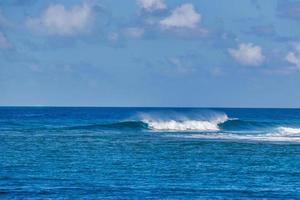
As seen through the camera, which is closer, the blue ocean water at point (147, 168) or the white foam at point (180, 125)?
the blue ocean water at point (147, 168)

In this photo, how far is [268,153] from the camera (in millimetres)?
48281

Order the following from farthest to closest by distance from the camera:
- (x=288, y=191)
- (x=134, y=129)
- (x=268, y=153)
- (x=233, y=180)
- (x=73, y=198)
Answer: (x=134, y=129) < (x=268, y=153) < (x=233, y=180) < (x=288, y=191) < (x=73, y=198)

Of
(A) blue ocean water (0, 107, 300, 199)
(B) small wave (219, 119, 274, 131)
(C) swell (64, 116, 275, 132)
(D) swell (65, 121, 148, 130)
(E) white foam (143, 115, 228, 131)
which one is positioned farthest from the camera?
(B) small wave (219, 119, 274, 131)

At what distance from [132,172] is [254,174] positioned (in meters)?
6.09

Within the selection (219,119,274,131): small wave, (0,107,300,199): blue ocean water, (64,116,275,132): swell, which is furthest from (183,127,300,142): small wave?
(64,116,275,132): swell

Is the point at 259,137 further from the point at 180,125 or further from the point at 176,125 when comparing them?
the point at 180,125

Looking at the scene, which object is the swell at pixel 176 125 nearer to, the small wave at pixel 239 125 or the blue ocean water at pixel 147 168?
the small wave at pixel 239 125

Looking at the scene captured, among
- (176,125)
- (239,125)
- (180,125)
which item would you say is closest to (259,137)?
(176,125)

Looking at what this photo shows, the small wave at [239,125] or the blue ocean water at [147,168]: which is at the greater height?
the small wave at [239,125]

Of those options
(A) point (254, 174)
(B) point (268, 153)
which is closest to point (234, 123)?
(B) point (268, 153)

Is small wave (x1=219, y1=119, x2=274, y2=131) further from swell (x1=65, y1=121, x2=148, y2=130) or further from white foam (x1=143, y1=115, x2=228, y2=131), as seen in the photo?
swell (x1=65, y1=121, x2=148, y2=130)

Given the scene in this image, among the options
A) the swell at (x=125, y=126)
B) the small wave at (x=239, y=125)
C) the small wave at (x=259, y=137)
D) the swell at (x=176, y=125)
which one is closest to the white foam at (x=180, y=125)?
the swell at (x=176, y=125)

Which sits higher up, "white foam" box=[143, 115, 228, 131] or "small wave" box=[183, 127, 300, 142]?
"white foam" box=[143, 115, 228, 131]

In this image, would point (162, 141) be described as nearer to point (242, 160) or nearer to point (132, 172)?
point (242, 160)
